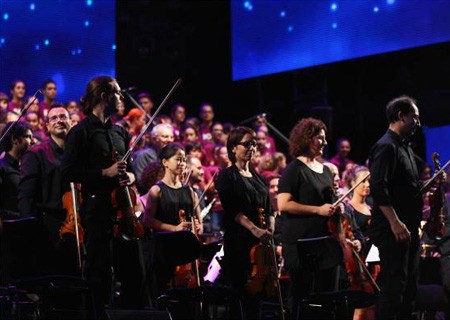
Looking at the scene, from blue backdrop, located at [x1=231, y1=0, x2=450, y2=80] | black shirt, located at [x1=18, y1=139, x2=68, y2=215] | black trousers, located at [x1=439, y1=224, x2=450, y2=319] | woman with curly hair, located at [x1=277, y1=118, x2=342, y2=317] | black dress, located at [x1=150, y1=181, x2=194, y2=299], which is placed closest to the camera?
black shirt, located at [x1=18, y1=139, x2=68, y2=215]

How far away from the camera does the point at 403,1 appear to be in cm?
1011

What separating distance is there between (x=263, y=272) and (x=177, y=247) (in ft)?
2.35

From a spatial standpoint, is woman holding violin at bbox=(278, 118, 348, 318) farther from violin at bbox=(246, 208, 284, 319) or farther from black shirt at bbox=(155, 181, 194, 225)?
black shirt at bbox=(155, 181, 194, 225)

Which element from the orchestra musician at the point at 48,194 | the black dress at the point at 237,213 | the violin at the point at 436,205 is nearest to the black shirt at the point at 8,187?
the orchestra musician at the point at 48,194

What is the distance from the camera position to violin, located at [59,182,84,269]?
5.12 metres

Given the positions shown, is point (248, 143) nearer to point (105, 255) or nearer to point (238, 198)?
point (238, 198)

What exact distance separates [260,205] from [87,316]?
1409mm

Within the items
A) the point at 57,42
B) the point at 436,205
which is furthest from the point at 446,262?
the point at 57,42

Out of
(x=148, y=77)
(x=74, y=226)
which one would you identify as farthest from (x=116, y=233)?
(x=148, y=77)

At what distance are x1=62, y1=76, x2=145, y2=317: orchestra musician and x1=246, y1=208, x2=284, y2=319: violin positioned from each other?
3.13 ft

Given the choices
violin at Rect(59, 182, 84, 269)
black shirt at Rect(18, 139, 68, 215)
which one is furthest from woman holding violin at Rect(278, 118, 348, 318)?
black shirt at Rect(18, 139, 68, 215)

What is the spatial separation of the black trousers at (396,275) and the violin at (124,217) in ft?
4.88

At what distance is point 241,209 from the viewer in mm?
5770

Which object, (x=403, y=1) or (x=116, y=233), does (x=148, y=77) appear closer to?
(x=403, y=1)
